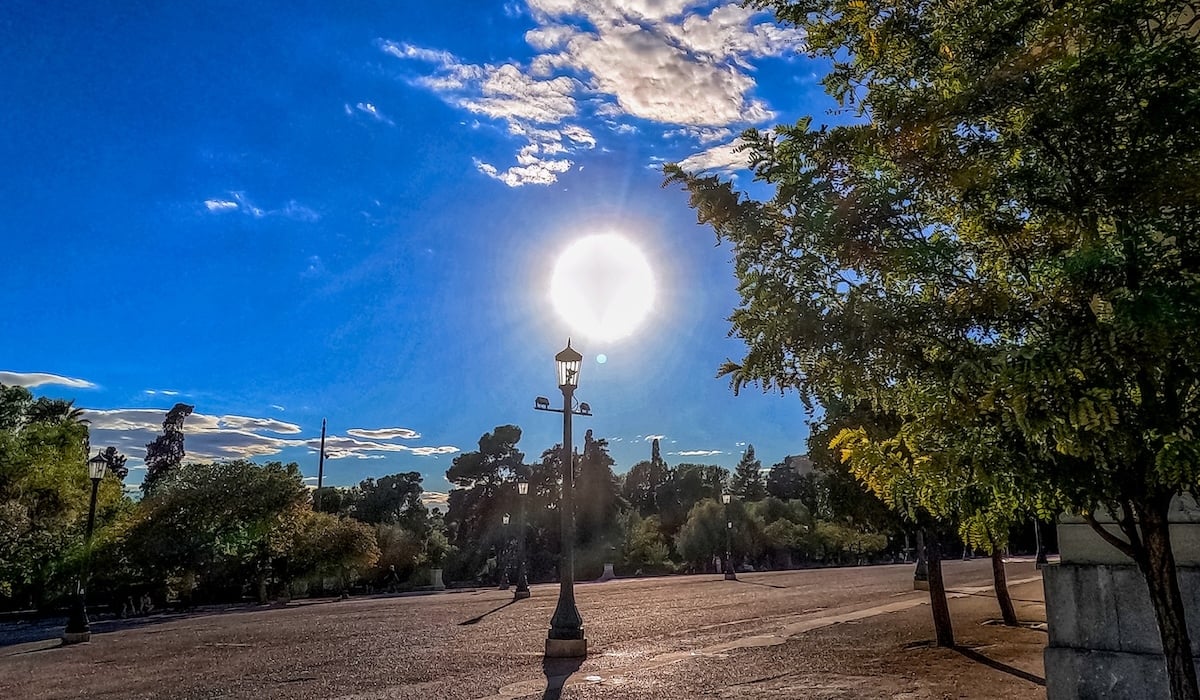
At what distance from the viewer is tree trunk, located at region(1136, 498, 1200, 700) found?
134 inches

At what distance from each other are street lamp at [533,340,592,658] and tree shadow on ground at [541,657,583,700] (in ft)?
0.82

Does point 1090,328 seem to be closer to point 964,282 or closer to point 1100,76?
point 964,282

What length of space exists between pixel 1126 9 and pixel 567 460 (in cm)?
1094

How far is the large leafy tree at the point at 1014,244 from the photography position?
3.05 m

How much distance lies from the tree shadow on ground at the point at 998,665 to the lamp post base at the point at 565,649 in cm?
604

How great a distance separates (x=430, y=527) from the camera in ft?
170

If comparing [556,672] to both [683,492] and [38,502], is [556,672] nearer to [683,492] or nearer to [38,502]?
[38,502]

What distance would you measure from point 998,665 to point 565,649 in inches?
259

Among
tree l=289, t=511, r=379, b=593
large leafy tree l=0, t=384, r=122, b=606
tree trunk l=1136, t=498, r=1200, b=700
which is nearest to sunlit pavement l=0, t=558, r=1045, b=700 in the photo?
tree trunk l=1136, t=498, r=1200, b=700

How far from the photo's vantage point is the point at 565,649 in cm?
1220

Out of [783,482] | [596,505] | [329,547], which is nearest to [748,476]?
[783,482]

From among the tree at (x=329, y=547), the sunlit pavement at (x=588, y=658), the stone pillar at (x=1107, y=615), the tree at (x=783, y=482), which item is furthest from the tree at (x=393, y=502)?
the stone pillar at (x=1107, y=615)

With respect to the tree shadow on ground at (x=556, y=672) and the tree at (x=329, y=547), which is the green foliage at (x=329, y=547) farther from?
the tree shadow on ground at (x=556, y=672)

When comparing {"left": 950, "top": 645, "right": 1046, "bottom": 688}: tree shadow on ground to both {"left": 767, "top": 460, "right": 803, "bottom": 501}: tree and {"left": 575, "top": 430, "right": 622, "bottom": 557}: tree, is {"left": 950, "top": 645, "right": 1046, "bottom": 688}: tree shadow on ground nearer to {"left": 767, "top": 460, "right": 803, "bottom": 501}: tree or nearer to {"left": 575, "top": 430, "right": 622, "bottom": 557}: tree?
{"left": 575, "top": 430, "right": 622, "bottom": 557}: tree
